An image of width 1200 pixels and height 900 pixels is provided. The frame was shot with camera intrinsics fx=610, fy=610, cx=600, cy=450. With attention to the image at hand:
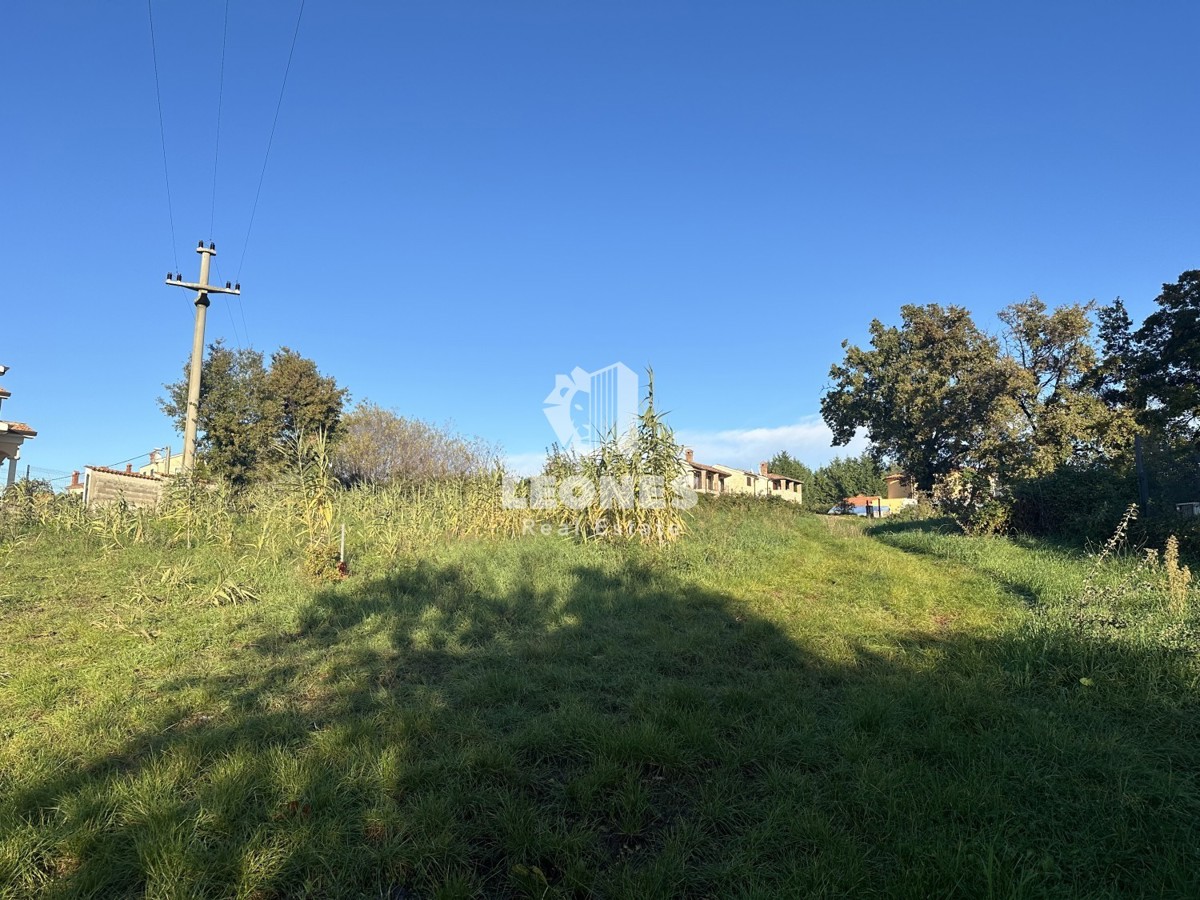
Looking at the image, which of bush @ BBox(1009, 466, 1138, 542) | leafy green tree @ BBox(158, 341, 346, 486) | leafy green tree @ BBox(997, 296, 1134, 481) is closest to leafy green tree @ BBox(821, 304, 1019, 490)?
leafy green tree @ BBox(997, 296, 1134, 481)

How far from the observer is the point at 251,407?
63.8ft

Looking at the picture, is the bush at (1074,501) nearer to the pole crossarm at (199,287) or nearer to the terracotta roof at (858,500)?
the pole crossarm at (199,287)

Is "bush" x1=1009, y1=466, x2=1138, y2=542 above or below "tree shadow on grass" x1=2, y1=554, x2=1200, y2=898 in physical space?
above

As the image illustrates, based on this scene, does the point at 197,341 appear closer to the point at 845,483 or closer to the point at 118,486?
the point at 118,486

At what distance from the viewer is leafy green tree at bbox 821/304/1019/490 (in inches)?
829

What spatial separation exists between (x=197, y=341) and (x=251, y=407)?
14.0 ft

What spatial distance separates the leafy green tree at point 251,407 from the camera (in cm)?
1844

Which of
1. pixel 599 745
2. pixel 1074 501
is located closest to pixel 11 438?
pixel 599 745

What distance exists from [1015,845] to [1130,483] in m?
8.86

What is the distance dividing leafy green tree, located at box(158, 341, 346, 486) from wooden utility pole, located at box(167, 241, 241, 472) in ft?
8.44

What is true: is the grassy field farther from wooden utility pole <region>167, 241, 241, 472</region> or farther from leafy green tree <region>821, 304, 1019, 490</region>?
leafy green tree <region>821, 304, 1019, 490</region>

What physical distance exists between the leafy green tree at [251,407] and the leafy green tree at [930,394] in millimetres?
21485

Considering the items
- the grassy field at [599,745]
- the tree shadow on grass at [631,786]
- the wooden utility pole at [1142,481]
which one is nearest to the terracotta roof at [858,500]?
the wooden utility pole at [1142,481]

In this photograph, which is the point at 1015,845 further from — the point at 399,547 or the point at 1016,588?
the point at 399,547
